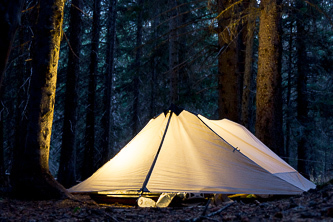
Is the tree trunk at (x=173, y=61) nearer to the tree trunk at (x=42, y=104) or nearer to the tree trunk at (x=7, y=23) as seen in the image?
the tree trunk at (x=42, y=104)

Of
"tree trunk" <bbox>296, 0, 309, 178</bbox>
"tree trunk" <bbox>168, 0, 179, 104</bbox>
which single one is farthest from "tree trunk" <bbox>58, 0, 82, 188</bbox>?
"tree trunk" <bbox>296, 0, 309, 178</bbox>

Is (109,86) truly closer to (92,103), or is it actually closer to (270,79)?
(92,103)

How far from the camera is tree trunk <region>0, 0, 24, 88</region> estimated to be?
3.26 metres

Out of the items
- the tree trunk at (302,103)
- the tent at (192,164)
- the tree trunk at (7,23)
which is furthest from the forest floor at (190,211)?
the tree trunk at (302,103)

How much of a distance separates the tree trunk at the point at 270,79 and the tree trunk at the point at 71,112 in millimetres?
5400

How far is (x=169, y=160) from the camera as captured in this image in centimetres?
575

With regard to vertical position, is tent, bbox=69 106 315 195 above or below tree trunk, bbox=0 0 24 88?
below

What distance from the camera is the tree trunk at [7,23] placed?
128 inches

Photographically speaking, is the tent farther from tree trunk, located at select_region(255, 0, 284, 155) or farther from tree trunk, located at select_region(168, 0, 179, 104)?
tree trunk, located at select_region(168, 0, 179, 104)

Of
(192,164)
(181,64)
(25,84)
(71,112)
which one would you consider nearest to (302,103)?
(181,64)

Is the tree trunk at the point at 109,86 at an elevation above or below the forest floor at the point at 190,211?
above

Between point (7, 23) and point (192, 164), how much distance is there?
356 cm

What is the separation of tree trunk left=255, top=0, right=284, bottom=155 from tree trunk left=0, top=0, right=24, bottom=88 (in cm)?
592

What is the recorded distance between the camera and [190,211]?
4.88m
